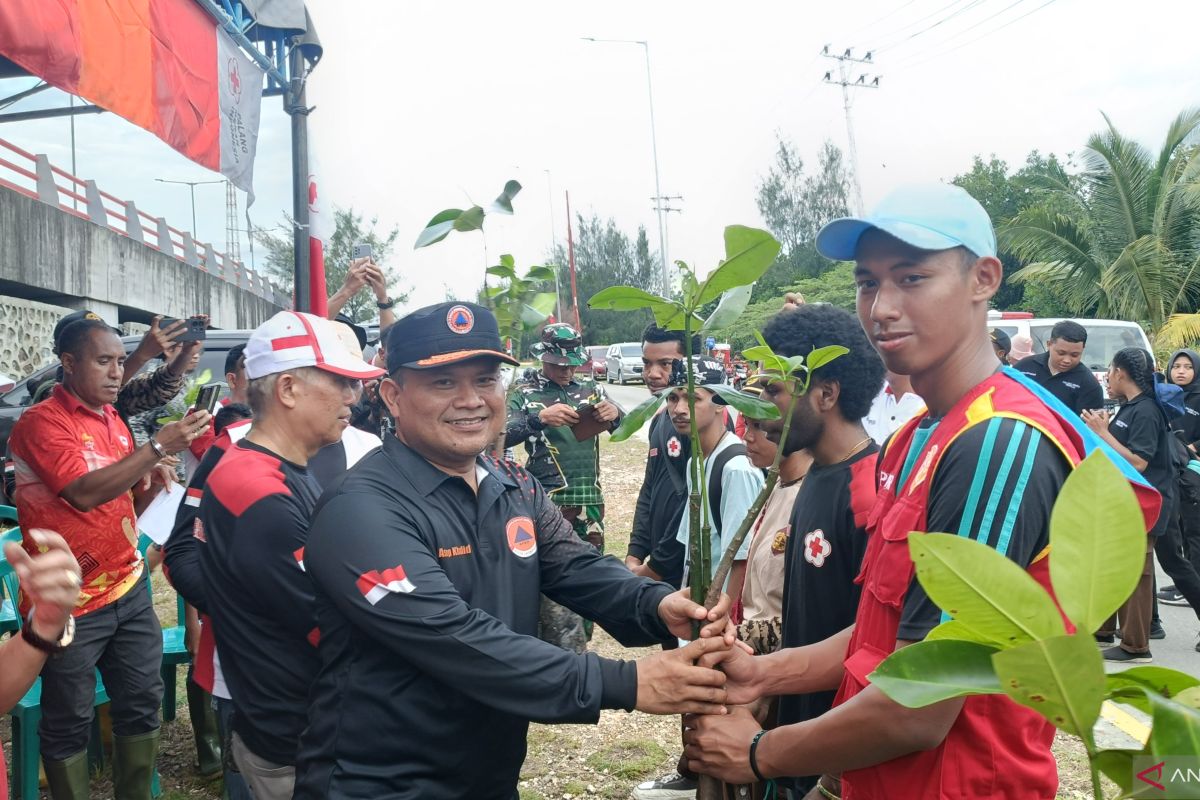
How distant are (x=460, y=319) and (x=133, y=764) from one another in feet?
9.21

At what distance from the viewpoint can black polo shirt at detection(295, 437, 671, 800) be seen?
182cm

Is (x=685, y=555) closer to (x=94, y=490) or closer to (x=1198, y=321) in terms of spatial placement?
(x=94, y=490)

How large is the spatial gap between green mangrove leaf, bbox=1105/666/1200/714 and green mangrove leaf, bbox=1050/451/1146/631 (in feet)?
0.24

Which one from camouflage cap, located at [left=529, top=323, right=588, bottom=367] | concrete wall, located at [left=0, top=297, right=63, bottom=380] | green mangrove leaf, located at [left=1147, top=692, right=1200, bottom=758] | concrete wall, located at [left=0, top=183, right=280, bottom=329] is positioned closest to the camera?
green mangrove leaf, located at [left=1147, top=692, right=1200, bottom=758]

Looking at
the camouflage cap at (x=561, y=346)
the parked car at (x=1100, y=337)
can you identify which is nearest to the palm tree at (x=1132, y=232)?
the parked car at (x=1100, y=337)

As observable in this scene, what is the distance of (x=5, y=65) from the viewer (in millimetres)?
7500

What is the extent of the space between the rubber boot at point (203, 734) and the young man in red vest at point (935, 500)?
140 inches

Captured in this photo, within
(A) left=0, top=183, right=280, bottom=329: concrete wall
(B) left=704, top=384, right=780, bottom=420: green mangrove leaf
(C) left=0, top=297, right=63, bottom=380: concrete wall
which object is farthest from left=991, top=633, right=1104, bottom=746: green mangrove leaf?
(A) left=0, top=183, right=280, bottom=329: concrete wall

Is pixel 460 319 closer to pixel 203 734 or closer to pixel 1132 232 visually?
pixel 203 734

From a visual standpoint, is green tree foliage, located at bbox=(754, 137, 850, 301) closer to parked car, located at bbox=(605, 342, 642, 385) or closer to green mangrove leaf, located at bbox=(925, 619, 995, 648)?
parked car, located at bbox=(605, 342, 642, 385)

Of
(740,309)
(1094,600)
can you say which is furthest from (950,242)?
(1094,600)

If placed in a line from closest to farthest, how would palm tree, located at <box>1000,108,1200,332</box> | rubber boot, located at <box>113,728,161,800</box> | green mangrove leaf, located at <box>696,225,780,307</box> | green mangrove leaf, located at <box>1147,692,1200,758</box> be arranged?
green mangrove leaf, located at <box>1147,692,1200,758</box> < green mangrove leaf, located at <box>696,225,780,307</box> < rubber boot, located at <box>113,728,161,800</box> < palm tree, located at <box>1000,108,1200,332</box>

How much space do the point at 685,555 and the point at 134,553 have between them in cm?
247

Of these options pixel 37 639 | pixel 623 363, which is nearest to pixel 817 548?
pixel 37 639
